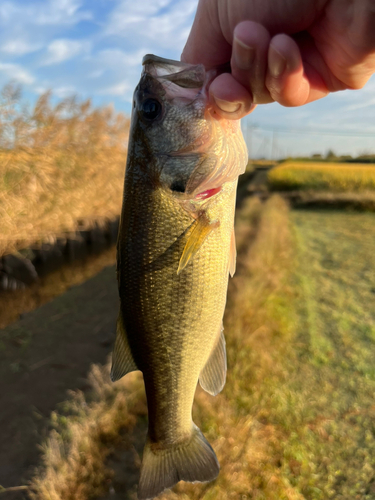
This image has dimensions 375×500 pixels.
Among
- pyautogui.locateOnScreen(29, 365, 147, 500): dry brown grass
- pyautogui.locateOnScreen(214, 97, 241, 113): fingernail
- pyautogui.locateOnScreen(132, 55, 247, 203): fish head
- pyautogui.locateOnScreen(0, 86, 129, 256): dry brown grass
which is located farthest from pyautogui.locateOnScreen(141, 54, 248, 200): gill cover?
pyautogui.locateOnScreen(0, 86, 129, 256): dry brown grass

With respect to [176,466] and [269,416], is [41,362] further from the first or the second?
[176,466]

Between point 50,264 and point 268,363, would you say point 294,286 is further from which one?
point 50,264

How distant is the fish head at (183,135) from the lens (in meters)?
1.49

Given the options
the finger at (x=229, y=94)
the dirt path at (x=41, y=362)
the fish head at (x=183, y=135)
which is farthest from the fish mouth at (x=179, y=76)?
the dirt path at (x=41, y=362)

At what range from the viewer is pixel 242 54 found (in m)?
1.24

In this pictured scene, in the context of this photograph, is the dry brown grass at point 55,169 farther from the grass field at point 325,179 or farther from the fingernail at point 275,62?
the grass field at point 325,179

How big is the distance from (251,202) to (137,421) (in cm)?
1326

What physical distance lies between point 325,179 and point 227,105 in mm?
29471

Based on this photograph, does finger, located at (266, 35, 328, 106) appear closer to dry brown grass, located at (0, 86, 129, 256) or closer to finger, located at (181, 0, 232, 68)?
finger, located at (181, 0, 232, 68)

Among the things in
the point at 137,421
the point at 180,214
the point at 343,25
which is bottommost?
the point at 137,421

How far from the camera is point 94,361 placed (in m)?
5.43

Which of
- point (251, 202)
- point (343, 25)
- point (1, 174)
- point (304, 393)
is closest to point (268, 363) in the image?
point (304, 393)

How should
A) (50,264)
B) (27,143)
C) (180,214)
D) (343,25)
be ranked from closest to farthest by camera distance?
1. (343,25)
2. (180,214)
3. (27,143)
4. (50,264)

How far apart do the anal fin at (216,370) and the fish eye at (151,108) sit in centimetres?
104
